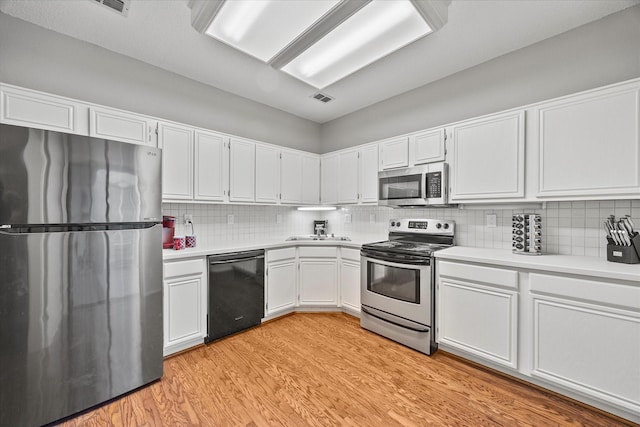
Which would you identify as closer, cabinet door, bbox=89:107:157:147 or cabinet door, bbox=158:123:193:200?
cabinet door, bbox=89:107:157:147

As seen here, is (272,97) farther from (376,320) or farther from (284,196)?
(376,320)

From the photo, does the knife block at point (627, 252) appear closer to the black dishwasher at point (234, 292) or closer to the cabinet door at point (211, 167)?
the black dishwasher at point (234, 292)

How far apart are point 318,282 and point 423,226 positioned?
146cm

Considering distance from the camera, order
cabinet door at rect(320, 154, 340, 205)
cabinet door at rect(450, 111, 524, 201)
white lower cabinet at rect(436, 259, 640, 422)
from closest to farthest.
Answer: white lower cabinet at rect(436, 259, 640, 422) < cabinet door at rect(450, 111, 524, 201) < cabinet door at rect(320, 154, 340, 205)

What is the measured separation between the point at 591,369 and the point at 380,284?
5.31 feet

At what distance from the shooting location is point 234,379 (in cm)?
215

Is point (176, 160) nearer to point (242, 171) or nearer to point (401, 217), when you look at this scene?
point (242, 171)

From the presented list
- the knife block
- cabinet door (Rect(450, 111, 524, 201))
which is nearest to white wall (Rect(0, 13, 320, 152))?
cabinet door (Rect(450, 111, 524, 201))

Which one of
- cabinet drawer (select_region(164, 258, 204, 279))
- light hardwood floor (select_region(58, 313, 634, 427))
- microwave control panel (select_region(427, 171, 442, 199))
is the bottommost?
light hardwood floor (select_region(58, 313, 634, 427))

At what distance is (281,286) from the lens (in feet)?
11.0

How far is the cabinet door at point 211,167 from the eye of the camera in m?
2.88

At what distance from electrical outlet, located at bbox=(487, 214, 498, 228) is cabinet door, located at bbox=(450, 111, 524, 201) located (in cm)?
32

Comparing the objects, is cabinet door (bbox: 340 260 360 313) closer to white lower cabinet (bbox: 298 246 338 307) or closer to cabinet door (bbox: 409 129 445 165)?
white lower cabinet (bbox: 298 246 338 307)

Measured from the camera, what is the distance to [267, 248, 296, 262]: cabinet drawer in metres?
3.24
